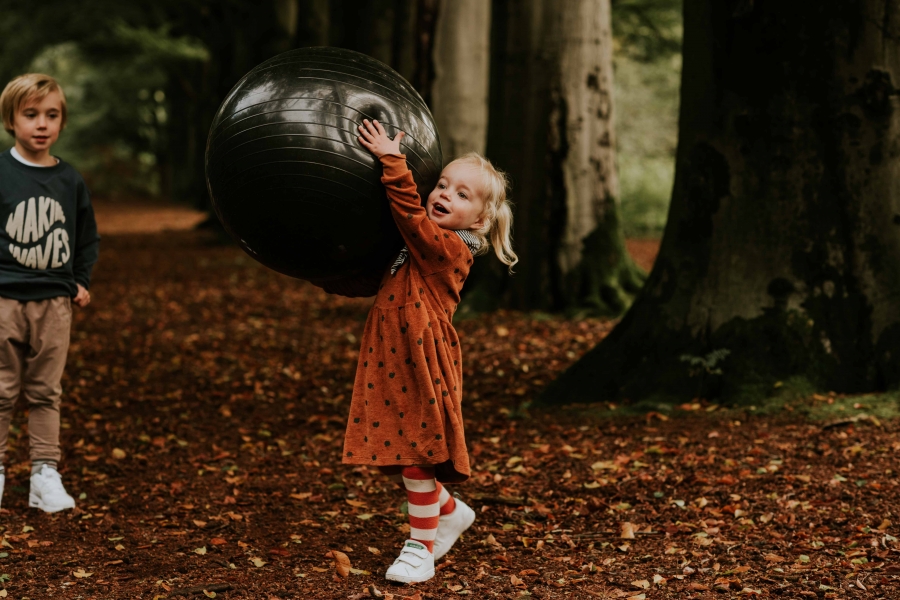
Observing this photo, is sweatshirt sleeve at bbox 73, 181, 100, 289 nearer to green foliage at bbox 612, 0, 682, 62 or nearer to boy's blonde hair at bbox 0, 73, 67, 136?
boy's blonde hair at bbox 0, 73, 67, 136

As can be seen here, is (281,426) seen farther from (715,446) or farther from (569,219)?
(569,219)

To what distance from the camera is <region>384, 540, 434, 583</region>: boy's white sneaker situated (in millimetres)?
3891

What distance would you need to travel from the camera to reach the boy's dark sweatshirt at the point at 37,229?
4.61m

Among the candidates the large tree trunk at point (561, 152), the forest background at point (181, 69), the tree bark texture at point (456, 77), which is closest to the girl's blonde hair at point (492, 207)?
the large tree trunk at point (561, 152)

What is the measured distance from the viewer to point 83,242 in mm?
4922

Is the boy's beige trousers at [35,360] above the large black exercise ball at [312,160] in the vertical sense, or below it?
below

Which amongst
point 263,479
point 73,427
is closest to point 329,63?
point 263,479

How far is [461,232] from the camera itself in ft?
12.9

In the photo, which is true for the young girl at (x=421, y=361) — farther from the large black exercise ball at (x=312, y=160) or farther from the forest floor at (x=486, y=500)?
the forest floor at (x=486, y=500)

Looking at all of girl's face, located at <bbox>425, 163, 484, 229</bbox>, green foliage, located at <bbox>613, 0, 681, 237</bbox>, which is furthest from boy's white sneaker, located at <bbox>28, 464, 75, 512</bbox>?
green foliage, located at <bbox>613, 0, 681, 237</bbox>

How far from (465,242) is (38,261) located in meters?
2.08

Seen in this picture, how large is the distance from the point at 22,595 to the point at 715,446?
3409 mm

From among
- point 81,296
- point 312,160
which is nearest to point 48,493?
point 81,296

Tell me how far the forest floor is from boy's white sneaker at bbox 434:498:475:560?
71 mm
